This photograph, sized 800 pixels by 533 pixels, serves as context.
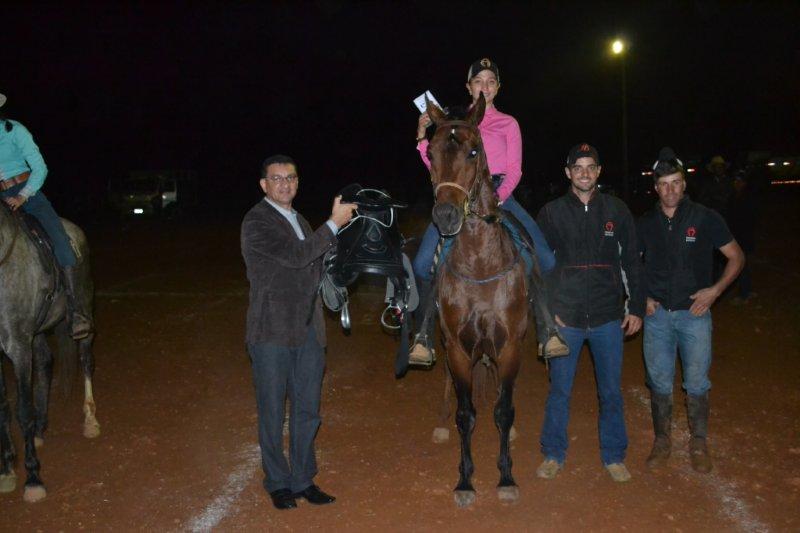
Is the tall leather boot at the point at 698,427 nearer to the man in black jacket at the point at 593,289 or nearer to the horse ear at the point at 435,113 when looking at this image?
the man in black jacket at the point at 593,289

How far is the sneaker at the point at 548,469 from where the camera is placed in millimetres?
Result: 5410

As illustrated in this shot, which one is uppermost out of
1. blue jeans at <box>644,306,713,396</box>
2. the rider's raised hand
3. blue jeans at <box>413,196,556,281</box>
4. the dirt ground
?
the rider's raised hand

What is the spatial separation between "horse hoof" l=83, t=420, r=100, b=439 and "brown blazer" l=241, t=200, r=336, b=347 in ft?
8.73

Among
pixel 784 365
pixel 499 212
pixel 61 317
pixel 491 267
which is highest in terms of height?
pixel 499 212

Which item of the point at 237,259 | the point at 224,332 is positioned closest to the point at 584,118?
the point at 237,259

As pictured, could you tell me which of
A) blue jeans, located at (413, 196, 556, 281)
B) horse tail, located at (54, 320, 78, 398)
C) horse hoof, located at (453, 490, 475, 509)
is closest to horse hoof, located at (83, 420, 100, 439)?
horse tail, located at (54, 320, 78, 398)

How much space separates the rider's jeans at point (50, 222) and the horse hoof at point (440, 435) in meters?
3.94

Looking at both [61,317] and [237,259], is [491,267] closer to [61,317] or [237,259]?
[61,317]

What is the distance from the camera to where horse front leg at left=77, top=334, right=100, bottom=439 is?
6.46 meters

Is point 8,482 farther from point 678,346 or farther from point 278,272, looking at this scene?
point 678,346

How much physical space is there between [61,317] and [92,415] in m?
1.03

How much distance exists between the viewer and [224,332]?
10.4 metres

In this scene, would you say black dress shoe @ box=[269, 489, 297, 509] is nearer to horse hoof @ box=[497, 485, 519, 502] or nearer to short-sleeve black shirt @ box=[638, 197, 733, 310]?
horse hoof @ box=[497, 485, 519, 502]

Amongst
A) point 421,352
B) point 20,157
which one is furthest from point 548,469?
point 20,157
